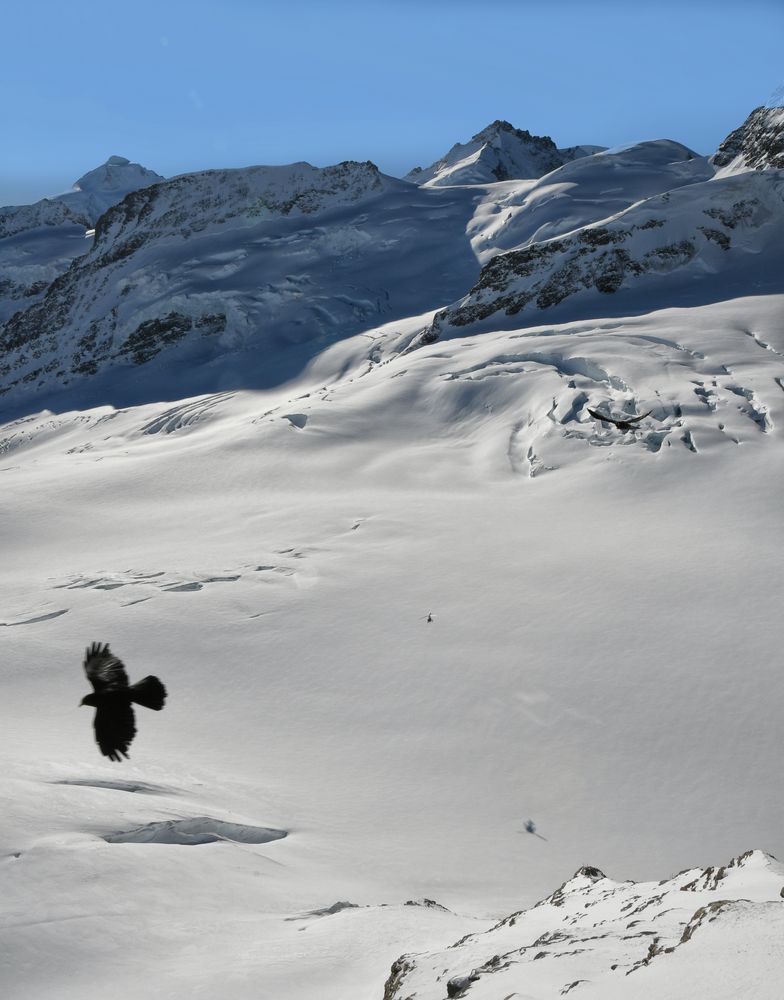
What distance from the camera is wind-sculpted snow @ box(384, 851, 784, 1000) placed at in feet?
21.2

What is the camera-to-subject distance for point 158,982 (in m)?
9.83

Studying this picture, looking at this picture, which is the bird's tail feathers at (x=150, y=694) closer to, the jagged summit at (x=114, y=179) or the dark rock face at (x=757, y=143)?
the dark rock face at (x=757, y=143)

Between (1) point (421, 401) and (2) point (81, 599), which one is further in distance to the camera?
(1) point (421, 401)

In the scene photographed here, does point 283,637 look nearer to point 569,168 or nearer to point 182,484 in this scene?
point 182,484

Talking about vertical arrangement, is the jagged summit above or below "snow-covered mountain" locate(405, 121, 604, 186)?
above

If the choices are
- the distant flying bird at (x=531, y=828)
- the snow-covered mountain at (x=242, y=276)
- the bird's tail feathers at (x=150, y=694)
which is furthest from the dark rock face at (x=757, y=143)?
the bird's tail feathers at (x=150, y=694)

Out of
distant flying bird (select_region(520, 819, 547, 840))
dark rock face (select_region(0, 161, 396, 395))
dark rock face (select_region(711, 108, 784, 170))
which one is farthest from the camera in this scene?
dark rock face (select_region(0, 161, 396, 395))

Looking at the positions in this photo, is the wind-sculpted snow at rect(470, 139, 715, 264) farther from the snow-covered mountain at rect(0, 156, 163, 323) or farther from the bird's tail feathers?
the bird's tail feathers

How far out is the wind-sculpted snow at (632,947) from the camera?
647cm

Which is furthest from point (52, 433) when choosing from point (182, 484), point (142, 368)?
point (182, 484)

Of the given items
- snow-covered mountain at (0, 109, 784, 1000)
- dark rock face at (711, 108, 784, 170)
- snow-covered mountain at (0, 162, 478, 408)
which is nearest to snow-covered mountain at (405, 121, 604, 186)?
snow-covered mountain at (0, 162, 478, 408)

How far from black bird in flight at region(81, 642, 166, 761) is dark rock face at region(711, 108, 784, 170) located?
7008 centimetres

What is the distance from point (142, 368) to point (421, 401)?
153ft

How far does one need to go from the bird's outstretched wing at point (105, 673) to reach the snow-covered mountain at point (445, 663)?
351 centimetres
